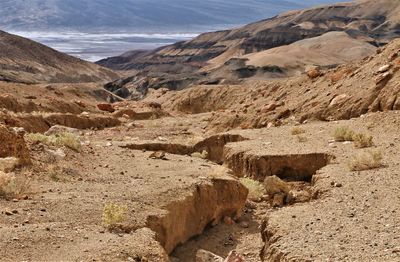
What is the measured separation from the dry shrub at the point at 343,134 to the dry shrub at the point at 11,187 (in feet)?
24.5

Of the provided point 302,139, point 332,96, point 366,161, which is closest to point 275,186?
point 366,161

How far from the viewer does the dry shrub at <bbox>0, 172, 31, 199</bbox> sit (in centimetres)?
878

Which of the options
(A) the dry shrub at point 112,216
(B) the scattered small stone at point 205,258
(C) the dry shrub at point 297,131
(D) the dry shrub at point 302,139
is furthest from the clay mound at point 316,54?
(A) the dry shrub at point 112,216

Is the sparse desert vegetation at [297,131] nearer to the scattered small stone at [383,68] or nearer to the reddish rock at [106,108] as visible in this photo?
the scattered small stone at [383,68]

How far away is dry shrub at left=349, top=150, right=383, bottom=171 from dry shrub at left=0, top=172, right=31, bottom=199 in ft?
17.9

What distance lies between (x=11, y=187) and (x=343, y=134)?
7.96 m

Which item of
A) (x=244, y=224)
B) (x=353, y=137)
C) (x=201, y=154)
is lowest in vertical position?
(x=244, y=224)

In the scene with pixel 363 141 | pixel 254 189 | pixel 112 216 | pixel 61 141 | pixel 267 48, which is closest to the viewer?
pixel 112 216

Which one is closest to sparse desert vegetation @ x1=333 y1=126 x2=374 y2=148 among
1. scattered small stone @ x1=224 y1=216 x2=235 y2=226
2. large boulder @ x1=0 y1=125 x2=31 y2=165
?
scattered small stone @ x1=224 y1=216 x2=235 y2=226

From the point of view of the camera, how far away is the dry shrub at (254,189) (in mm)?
12695

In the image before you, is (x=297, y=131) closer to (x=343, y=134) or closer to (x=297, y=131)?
(x=297, y=131)

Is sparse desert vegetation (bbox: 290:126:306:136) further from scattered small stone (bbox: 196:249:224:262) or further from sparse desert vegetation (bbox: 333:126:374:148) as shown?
scattered small stone (bbox: 196:249:224:262)

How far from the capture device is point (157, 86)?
57719 millimetres

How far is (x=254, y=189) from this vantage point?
41.8 feet
